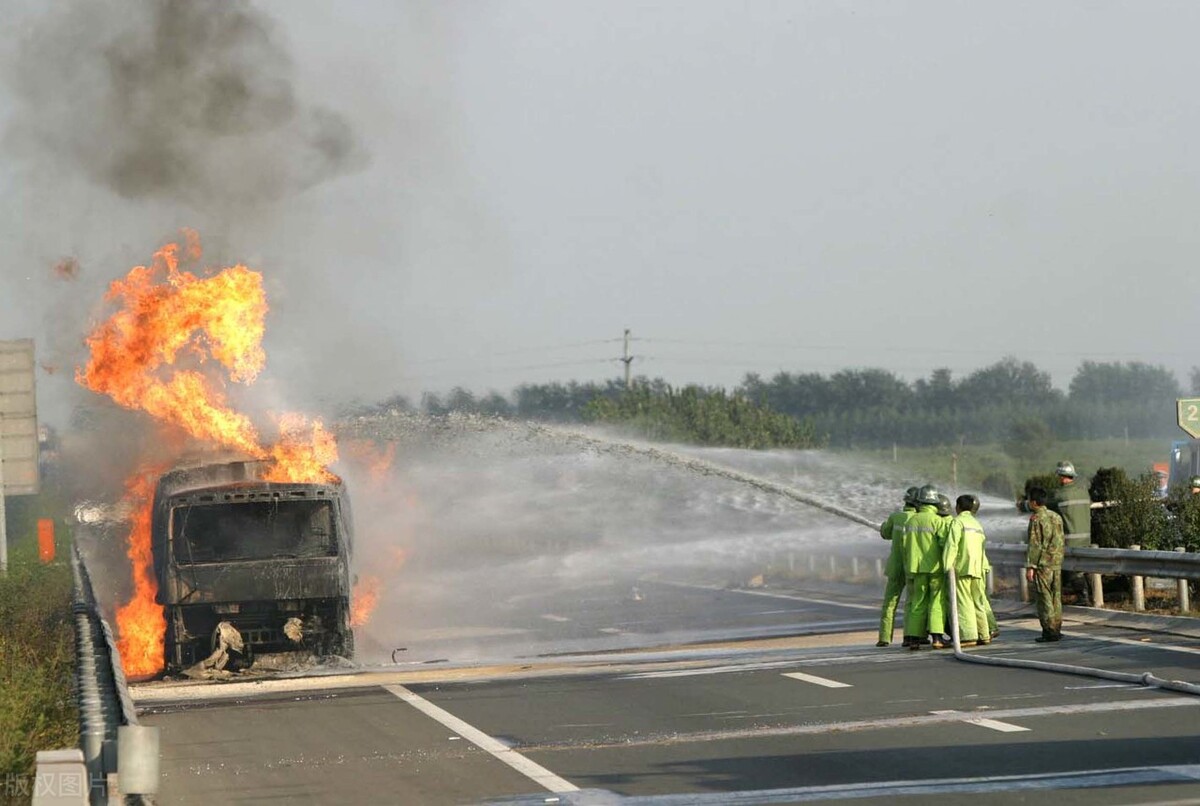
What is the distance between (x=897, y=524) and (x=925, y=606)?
939mm

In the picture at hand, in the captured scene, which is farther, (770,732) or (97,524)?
(97,524)

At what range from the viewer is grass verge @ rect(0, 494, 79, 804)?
34.8 feet

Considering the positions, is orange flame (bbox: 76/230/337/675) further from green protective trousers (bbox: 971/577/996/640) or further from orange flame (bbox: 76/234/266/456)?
green protective trousers (bbox: 971/577/996/640)

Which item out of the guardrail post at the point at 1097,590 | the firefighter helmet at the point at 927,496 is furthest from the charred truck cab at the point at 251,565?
the guardrail post at the point at 1097,590

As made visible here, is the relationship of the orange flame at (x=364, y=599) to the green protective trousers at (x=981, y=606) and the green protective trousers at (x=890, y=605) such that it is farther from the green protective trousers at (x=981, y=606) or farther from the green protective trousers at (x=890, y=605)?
the green protective trousers at (x=981, y=606)

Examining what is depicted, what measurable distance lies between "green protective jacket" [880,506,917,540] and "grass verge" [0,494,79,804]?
330 inches

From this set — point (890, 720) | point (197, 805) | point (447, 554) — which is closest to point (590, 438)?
point (447, 554)

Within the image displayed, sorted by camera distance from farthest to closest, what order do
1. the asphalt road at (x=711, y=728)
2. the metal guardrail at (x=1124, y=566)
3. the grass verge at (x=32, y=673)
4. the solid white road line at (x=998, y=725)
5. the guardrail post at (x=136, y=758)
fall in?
the metal guardrail at (x=1124, y=566), the solid white road line at (x=998, y=725), the grass verge at (x=32, y=673), the asphalt road at (x=711, y=728), the guardrail post at (x=136, y=758)

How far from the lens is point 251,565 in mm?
18250

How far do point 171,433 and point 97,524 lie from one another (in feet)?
14.9

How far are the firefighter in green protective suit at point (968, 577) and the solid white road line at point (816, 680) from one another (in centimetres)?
218

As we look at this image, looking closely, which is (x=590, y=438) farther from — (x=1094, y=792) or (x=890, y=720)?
(x=1094, y=792)

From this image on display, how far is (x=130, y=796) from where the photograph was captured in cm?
837

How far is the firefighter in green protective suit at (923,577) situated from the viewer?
1689cm
